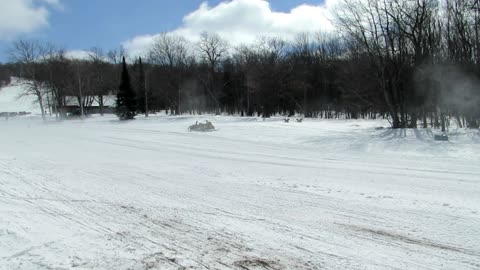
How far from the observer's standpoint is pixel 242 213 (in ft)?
22.5

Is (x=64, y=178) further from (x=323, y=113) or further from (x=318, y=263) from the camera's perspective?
(x=323, y=113)

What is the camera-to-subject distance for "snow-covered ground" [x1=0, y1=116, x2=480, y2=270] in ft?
15.9

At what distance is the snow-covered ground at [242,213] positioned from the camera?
4.86m

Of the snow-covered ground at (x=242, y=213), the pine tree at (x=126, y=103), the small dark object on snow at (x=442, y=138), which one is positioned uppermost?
the pine tree at (x=126, y=103)

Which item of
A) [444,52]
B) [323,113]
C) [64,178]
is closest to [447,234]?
[64,178]

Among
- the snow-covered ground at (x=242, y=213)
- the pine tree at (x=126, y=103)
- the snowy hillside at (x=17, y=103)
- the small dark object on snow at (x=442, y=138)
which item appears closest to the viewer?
the snow-covered ground at (x=242, y=213)

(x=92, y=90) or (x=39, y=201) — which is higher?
(x=92, y=90)

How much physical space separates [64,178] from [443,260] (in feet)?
29.8

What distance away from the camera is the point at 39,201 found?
7727mm

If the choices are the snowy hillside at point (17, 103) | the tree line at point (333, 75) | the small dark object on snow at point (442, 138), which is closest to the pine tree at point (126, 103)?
the tree line at point (333, 75)

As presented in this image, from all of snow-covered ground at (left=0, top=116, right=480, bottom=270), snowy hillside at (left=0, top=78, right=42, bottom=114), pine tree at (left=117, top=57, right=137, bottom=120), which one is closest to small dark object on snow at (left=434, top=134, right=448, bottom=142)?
snow-covered ground at (left=0, top=116, right=480, bottom=270)

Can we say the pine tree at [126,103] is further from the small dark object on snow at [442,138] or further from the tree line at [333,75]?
the small dark object on snow at [442,138]

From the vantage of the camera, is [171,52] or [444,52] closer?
[444,52]

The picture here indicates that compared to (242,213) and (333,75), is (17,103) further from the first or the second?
(242,213)
